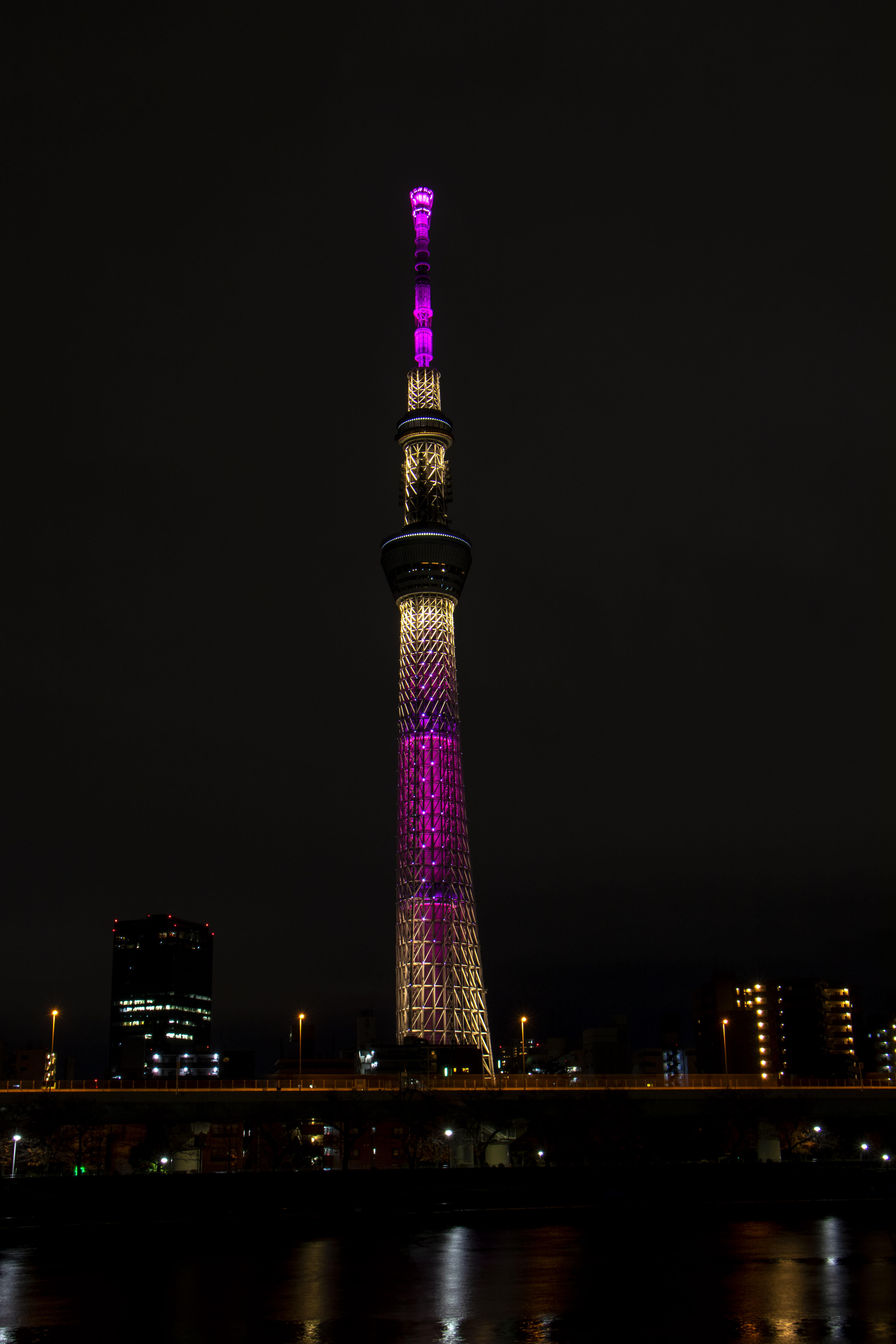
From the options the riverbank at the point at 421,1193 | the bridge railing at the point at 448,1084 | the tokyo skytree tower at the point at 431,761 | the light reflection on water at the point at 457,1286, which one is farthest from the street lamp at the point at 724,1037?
the light reflection on water at the point at 457,1286

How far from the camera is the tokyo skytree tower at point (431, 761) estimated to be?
133 metres

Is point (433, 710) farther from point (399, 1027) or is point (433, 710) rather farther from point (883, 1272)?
point (883, 1272)

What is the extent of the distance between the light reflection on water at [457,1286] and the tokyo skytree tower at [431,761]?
6889cm

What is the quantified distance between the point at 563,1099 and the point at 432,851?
148 ft

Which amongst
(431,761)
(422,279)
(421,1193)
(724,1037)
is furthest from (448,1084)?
(422,279)

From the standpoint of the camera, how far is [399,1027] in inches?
5167

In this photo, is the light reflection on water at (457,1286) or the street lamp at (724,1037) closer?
the light reflection on water at (457,1286)

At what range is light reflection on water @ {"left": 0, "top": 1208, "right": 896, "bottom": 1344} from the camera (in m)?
35.8

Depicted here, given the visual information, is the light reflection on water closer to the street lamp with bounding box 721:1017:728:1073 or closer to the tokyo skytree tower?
the street lamp with bounding box 721:1017:728:1073

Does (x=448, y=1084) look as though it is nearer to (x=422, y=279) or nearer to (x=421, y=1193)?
(x=421, y=1193)

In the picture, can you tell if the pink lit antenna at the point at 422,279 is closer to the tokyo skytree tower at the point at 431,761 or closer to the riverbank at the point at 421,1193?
the tokyo skytree tower at the point at 431,761

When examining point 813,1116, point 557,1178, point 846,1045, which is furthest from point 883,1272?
point 846,1045

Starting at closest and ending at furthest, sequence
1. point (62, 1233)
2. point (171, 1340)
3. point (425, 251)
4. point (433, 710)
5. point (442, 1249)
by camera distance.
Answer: point (171, 1340) → point (442, 1249) → point (62, 1233) → point (433, 710) → point (425, 251)

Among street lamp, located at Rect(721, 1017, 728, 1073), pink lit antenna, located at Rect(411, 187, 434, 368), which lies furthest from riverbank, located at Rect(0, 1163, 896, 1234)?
pink lit antenna, located at Rect(411, 187, 434, 368)
